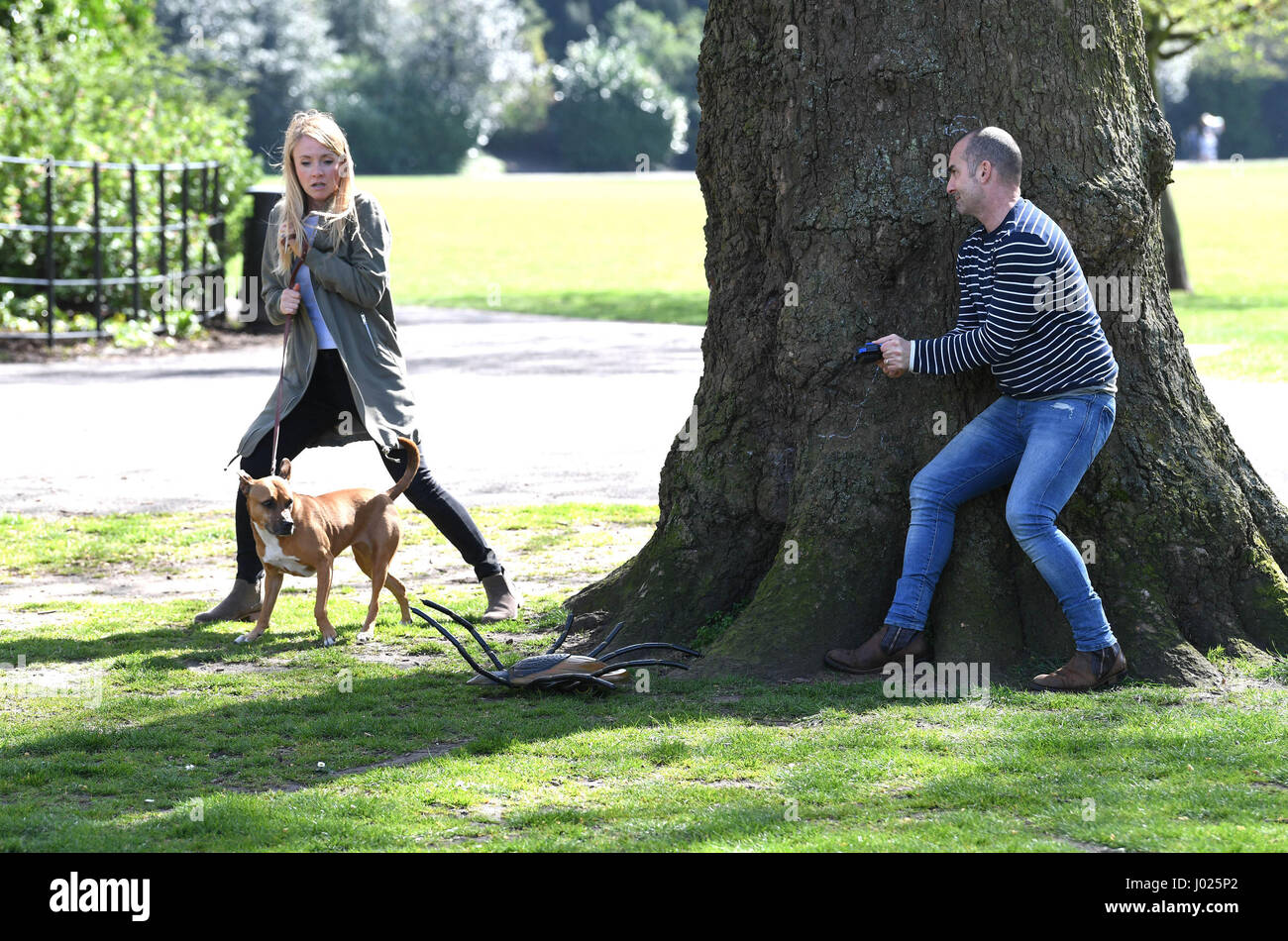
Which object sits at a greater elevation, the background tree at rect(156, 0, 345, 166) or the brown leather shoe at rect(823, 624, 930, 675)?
the background tree at rect(156, 0, 345, 166)

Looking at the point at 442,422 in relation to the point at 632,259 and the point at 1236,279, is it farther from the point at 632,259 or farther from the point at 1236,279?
the point at 632,259

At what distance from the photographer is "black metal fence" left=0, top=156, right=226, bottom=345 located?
1709cm

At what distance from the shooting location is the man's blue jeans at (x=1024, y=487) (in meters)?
5.59

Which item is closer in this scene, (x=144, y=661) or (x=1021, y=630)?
(x=1021, y=630)

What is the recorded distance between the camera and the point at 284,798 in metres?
4.68

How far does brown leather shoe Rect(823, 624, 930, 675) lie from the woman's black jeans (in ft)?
6.21

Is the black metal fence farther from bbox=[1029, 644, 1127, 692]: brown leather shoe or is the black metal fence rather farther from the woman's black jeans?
bbox=[1029, 644, 1127, 692]: brown leather shoe

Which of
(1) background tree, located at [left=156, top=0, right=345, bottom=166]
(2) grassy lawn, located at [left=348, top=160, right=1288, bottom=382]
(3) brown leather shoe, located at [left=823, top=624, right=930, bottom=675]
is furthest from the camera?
(1) background tree, located at [left=156, top=0, right=345, bottom=166]

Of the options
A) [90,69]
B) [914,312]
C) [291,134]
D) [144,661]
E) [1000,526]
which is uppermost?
[90,69]

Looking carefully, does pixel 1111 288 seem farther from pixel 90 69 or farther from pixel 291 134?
pixel 90 69

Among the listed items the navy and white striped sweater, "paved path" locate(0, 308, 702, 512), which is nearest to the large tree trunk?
the navy and white striped sweater
